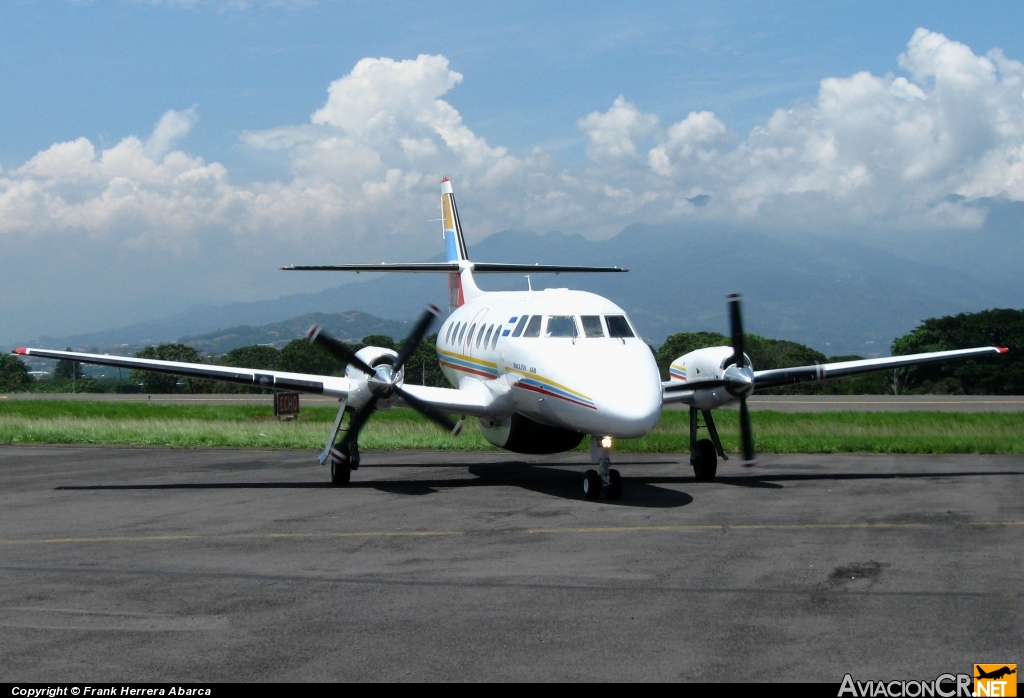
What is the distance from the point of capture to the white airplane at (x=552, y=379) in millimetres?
16406

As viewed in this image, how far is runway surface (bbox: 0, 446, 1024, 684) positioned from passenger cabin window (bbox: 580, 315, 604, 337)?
2.94 meters

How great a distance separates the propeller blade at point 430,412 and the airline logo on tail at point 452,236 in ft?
31.5

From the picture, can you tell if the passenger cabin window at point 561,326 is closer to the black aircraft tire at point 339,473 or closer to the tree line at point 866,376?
the black aircraft tire at point 339,473

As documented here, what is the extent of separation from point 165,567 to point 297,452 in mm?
15419

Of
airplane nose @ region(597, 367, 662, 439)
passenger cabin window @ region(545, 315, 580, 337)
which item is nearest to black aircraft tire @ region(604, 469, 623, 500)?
airplane nose @ region(597, 367, 662, 439)

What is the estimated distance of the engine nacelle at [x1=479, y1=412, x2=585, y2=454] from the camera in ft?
62.9

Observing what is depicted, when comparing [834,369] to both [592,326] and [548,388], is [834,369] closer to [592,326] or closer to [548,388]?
[592,326]

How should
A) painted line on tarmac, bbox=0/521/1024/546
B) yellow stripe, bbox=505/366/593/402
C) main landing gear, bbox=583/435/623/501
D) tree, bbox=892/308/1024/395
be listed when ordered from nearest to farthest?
painted line on tarmac, bbox=0/521/1024/546
yellow stripe, bbox=505/366/593/402
main landing gear, bbox=583/435/623/501
tree, bbox=892/308/1024/395

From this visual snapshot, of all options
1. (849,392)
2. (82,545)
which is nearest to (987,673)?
(82,545)

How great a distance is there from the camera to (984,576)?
35.6ft

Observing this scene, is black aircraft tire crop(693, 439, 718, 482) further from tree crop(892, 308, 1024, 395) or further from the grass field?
tree crop(892, 308, 1024, 395)

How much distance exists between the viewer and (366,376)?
1930cm

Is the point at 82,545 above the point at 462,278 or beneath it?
beneath

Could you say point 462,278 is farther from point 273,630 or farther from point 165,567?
point 273,630
